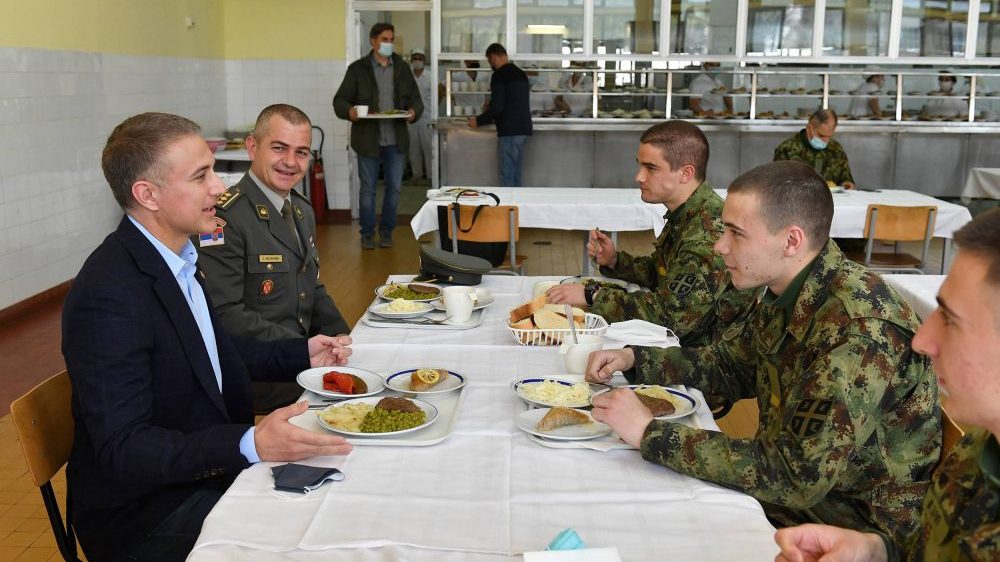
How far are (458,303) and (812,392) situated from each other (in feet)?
4.29

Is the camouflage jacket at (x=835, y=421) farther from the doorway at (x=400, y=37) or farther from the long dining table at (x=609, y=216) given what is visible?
the doorway at (x=400, y=37)

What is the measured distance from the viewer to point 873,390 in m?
1.69

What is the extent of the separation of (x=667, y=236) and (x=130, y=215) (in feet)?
5.77

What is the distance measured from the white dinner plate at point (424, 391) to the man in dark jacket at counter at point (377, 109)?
6.20 meters

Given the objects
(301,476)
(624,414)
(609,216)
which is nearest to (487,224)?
(609,216)

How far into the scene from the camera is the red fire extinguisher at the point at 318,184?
9609 mm

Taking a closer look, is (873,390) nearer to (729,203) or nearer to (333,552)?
(729,203)

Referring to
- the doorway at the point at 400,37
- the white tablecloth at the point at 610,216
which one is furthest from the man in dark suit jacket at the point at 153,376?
the doorway at the point at 400,37

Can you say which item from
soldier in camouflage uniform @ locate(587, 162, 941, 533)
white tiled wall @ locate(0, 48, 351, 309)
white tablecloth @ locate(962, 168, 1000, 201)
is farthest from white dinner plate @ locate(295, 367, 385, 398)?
white tablecloth @ locate(962, 168, 1000, 201)

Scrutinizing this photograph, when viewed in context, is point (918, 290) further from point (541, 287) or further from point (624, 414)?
point (624, 414)

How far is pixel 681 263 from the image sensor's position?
9.59 feet

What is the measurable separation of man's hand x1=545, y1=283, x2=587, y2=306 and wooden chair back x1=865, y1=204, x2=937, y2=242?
3.45 m

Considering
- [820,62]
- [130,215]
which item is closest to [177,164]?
[130,215]

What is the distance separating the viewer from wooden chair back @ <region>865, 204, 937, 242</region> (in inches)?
228
